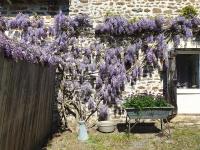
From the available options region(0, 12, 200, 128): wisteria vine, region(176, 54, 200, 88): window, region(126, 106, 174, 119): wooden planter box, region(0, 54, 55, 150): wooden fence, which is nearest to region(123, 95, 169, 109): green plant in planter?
region(126, 106, 174, 119): wooden planter box

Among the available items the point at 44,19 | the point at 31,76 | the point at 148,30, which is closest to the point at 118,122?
the point at 148,30

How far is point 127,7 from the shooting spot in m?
8.80

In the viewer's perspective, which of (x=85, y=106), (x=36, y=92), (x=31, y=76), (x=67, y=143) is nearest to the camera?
(x=31, y=76)

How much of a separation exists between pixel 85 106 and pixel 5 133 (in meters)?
4.18

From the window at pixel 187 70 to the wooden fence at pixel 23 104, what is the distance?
3.16 metres

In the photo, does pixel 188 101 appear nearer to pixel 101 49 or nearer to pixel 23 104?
pixel 101 49

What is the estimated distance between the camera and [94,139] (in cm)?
751

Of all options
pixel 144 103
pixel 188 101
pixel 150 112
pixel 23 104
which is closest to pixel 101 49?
pixel 144 103

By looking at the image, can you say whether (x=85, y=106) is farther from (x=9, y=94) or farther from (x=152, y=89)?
(x=9, y=94)

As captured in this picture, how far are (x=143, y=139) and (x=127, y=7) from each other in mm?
3134

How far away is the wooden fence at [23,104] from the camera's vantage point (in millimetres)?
4391

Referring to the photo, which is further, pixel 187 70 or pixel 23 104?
pixel 187 70

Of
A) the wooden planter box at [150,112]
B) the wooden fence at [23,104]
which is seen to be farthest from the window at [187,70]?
the wooden fence at [23,104]

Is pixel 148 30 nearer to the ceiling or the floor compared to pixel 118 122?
nearer to the ceiling
